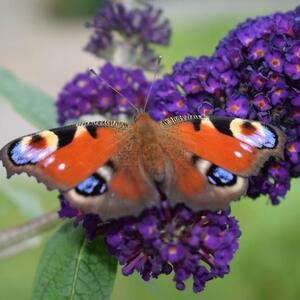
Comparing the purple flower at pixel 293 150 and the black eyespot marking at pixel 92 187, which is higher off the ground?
the black eyespot marking at pixel 92 187

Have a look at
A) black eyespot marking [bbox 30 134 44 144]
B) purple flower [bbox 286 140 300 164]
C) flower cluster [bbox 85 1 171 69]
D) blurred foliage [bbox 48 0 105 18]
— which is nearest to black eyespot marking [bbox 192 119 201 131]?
purple flower [bbox 286 140 300 164]

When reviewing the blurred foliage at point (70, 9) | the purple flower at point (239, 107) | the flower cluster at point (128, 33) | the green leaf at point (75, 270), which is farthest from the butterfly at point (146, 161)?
the blurred foliage at point (70, 9)

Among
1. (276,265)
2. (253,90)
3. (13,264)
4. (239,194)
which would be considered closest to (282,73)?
(253,90)

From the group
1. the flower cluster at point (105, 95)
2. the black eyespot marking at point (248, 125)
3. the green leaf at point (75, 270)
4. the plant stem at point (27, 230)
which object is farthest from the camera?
the flower cluster at point (105, 95)

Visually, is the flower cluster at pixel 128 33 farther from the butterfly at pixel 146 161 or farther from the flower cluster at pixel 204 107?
the butterfly at pixel 146 161

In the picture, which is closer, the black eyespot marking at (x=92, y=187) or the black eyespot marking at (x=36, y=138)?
the black eyespot marking at (x=92, y=187)

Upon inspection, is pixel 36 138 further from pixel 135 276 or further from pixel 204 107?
pixel 135 276

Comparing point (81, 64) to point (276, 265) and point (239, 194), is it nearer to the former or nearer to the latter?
point (276, 265)
